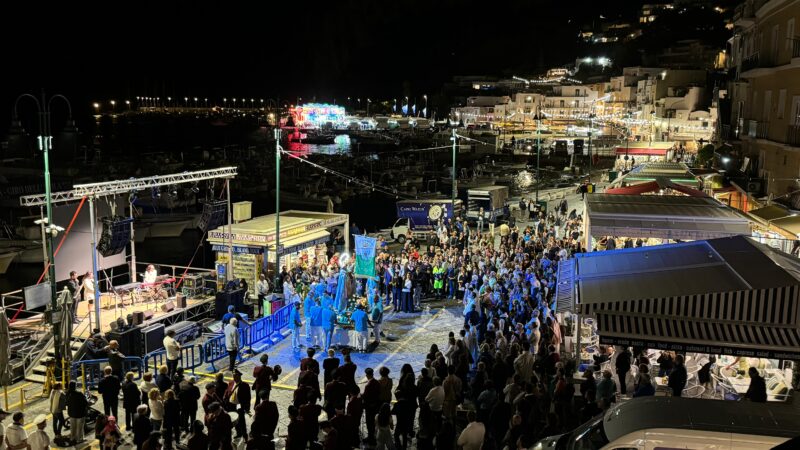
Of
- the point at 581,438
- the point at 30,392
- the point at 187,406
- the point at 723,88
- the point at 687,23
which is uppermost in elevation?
the point at 687,23

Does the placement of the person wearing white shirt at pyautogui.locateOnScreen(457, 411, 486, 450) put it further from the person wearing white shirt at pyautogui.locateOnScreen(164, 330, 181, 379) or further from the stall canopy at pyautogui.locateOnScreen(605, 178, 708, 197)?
the stall canopy at pyautogui.locateOnScreen(605, 178, 708, 197)

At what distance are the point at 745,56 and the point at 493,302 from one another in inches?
896

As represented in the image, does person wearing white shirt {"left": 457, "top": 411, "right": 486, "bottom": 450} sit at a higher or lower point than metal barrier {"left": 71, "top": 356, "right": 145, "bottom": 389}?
higher

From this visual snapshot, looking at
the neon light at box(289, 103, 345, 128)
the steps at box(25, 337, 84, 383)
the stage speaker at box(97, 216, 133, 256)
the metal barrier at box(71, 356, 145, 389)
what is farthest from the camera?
the neon light at box(289, 103, 345, 128)

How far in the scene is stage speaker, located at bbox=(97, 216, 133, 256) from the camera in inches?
726

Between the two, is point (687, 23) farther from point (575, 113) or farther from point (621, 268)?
point (621, 268)

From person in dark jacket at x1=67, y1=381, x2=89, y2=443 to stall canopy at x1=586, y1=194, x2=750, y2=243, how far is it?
13.5 metres

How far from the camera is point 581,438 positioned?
8.23 m

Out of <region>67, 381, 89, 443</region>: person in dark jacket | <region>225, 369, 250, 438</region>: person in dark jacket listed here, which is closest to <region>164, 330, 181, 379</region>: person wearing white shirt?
<region>67, 381, 89, 443</region>: person in dark jacket

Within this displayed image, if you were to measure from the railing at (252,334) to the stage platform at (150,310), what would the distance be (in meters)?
2.82

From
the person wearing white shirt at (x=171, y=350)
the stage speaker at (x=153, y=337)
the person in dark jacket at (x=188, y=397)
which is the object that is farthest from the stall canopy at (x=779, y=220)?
the stage speaker at (x=153, y=337)

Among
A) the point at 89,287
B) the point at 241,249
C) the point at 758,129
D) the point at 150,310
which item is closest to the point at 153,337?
the point at 150,310

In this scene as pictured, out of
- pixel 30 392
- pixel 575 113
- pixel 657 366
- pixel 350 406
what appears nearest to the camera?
pixel 350 406

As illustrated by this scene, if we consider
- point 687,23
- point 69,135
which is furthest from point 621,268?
point 687,23
